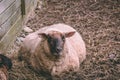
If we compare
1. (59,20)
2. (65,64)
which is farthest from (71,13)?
(65,64)

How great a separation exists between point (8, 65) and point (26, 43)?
3.60 feet

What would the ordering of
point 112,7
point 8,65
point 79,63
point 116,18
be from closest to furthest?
point 8,65 < point 79,63 < point 116,18 < point 112,7

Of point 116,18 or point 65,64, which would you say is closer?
point 65,64

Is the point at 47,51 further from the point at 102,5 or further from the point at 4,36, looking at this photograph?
the point at 102,5

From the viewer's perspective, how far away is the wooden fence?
6.71 metres

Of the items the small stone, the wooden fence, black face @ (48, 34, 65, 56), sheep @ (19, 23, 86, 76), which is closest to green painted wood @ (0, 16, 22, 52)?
the wooden fence

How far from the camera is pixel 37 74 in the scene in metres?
6.26

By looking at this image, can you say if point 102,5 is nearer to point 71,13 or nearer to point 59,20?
point 71,13

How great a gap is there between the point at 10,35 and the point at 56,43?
5.80 feet

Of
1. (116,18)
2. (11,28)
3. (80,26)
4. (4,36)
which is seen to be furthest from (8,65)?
(116,18)

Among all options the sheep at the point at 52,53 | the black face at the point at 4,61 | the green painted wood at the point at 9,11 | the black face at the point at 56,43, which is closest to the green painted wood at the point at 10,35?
the green painted wood at the point at 9,11

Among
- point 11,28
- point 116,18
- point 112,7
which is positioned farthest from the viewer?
point 112,7

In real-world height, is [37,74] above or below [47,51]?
below

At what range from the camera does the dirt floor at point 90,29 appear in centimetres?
632
